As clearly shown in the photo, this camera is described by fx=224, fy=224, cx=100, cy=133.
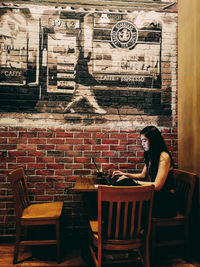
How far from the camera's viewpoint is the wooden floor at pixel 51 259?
230 cm

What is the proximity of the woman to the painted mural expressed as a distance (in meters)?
0.63

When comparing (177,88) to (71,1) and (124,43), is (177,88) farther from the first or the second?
(71,1)

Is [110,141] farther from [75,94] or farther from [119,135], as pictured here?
[75,94]

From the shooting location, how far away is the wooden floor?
2.30 metres

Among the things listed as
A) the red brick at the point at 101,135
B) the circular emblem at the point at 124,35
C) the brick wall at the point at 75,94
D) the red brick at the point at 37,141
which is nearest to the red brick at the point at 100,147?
the brick wall at the point at 75,94

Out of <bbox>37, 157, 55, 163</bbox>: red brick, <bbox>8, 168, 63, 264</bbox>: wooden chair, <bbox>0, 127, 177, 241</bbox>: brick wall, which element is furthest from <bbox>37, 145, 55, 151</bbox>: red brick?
<bbox>8, 168, 63, 264</bbox>: wooden chair

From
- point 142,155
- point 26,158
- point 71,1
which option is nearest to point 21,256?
point 26,158

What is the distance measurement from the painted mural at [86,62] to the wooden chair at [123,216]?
144cm

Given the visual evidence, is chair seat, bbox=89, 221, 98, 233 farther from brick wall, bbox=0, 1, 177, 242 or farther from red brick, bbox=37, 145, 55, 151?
red brick, bbox=37, 145, 55, 151

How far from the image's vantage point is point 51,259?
2.39 meters

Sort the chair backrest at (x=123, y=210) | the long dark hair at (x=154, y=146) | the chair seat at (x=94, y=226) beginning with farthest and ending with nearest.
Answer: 1. the long dark hair at (x=154, y=146)
2. the chair seat at (x=94, y=226)
3. the chair backrest at (x=123, y=210)

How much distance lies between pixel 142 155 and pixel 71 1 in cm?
220

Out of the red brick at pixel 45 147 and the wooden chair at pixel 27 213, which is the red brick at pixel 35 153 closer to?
the red brick at pixel 45 147

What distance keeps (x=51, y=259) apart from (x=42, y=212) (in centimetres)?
51
